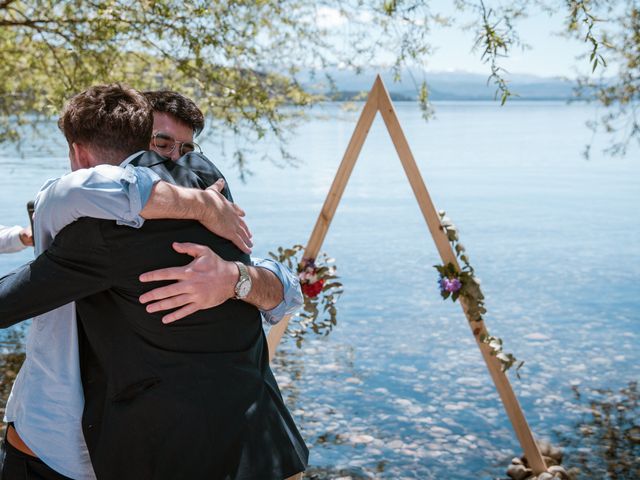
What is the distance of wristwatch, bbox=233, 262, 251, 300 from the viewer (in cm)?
208

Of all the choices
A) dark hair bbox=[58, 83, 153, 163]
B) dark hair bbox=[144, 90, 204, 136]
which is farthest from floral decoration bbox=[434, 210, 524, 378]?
dark hair bbox=[58, 83, 153, 163]

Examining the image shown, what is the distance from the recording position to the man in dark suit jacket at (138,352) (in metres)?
1.91

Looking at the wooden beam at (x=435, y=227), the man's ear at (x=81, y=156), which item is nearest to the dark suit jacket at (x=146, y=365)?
the man's ear at (x=81, y=156)

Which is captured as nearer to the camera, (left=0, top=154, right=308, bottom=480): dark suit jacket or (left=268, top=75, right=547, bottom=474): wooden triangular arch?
(left=0, top=154, right=308, bottom=480): dark suit jacket

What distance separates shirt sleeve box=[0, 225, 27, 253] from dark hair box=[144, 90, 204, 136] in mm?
560

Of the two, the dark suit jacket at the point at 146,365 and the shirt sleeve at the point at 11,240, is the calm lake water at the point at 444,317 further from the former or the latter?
the dark suit jacket at the point at 146,365

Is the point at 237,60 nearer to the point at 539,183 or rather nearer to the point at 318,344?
the point at 318,344

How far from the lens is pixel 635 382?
24.7 ft

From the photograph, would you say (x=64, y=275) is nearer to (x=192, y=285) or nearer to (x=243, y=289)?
(x=192, y=285)

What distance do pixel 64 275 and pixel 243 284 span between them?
439 mm

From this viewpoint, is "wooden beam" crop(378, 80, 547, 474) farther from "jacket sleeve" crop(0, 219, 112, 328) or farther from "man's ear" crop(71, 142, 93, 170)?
"jacket sleeve" crop(0, 219, 112, 328)

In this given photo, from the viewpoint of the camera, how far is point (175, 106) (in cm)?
249

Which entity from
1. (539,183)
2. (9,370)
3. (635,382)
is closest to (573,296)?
(635,382)

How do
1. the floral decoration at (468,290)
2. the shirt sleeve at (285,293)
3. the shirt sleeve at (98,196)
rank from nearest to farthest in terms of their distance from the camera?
the shirt sleeve at (98,196), the shirt sleeve at (285,293), the floral decoration at (468,290)
